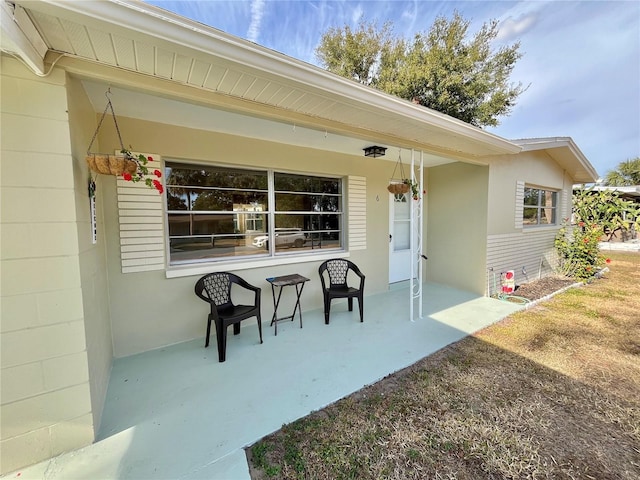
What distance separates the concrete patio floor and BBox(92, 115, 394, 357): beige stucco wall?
223 mm

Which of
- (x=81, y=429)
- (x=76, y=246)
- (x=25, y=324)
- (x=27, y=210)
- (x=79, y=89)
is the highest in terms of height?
(x=79, y=89)

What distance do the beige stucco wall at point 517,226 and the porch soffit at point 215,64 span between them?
2.75 m

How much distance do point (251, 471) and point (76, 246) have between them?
1776 millimetres

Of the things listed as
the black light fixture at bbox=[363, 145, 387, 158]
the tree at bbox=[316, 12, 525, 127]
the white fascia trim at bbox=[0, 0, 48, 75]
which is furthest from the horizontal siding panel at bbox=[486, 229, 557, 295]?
the tree at bbox=[316, 12, 525, 127]

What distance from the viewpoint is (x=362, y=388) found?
7.84 feet

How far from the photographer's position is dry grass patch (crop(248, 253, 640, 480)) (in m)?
1.65

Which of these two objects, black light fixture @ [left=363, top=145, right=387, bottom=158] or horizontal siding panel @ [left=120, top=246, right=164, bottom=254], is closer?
horizontal siding panel @ [left=120, top=246, right=164, bottom=254]

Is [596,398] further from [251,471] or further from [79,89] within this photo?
[79,89]

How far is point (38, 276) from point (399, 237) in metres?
5.32

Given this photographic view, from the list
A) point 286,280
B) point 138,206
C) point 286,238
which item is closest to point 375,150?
point 286,238

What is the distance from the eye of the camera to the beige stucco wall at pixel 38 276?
5.04ft

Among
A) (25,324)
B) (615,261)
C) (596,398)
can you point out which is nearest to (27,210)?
(25,324)

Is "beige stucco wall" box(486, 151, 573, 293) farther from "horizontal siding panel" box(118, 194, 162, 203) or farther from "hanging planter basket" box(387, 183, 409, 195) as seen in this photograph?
"horizontal siding panel" box(118, 194, 162, 203)

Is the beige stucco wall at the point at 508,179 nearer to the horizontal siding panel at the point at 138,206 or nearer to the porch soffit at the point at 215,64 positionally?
the porch soffit at the point at 215,64
